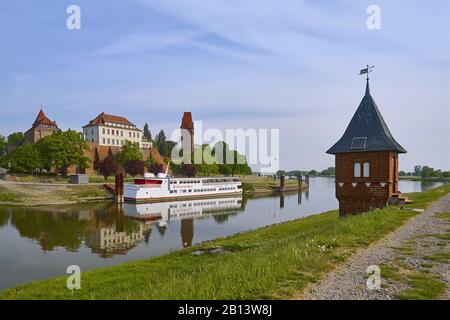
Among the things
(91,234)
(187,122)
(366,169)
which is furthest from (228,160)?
(366,169)

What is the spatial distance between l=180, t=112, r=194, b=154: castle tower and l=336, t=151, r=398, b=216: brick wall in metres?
89.1

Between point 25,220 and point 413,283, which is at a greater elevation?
point 413,283

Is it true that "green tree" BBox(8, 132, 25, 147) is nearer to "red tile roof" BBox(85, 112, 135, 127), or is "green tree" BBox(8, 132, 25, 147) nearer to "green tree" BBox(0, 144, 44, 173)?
"red tile roof" BBox(85, 112, 135, 127)

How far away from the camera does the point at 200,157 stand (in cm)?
9344

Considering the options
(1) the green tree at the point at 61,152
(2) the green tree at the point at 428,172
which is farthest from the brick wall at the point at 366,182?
Answer: (2) the green tree at the point at 428,172

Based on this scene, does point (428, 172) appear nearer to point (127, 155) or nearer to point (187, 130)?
point (187, 130)

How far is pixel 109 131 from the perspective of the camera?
332 ft

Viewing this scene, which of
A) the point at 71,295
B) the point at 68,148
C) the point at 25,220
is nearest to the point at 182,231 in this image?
the point at 25,220

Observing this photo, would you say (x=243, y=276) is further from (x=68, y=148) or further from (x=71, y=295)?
(x=68, y=148)

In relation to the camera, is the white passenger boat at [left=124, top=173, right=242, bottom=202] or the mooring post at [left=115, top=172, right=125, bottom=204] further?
the white passenger boat at [left=124, top=173, right=242, bottom=202]

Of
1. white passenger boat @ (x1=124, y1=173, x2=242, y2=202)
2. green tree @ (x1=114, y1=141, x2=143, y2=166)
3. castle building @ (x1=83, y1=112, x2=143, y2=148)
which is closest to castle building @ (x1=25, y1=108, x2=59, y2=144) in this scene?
castle building @ (x1=83, y1=112, x2=143, y2=148)

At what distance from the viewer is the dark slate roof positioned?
18656 millimetres

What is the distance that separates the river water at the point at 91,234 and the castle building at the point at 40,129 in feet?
180
